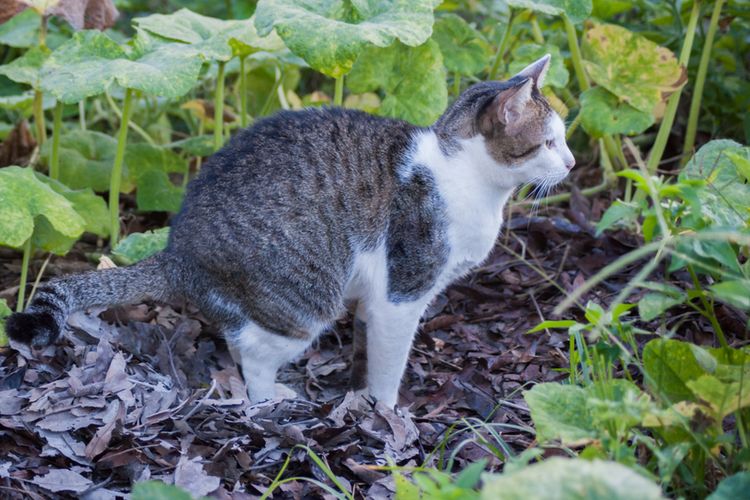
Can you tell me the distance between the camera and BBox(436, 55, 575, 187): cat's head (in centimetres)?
316

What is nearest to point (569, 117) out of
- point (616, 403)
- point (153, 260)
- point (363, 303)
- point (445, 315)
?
point (445, 315)

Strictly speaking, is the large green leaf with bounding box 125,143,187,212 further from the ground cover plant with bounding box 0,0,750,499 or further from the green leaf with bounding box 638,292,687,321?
the green leaf with bounding box 638,292,687,321

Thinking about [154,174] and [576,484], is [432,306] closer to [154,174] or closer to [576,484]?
[154,174]

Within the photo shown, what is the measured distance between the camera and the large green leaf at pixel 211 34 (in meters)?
3.50

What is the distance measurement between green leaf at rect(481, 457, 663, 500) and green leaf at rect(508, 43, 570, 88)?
246cm

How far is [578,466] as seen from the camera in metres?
1.68

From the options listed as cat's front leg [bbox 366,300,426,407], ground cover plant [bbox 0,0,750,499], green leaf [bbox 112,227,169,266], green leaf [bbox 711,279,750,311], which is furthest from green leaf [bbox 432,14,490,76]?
green leaf [bbox 711,279,750,311]

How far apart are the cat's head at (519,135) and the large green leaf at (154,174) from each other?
1425 millimetres

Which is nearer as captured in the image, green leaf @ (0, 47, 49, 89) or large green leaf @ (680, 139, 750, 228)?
large green leaf @ (680, 139, 750, 228)

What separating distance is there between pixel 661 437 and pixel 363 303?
4.24ft

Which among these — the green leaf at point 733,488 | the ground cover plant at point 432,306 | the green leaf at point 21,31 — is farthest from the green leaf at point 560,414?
the green leaf at point 21,31

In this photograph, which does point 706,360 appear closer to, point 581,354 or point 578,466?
point 581,354

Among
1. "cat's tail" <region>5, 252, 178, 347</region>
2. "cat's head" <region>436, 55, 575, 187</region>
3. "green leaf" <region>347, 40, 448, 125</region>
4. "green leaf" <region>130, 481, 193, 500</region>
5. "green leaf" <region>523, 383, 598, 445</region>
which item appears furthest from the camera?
"green leaf" <region>347, 40, 448, 125</region>

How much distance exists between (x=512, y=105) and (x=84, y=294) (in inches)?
60.3
